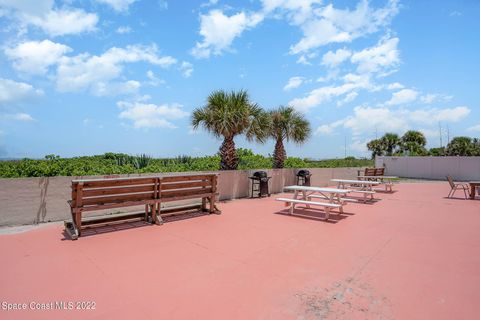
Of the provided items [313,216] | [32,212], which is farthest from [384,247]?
[32,212]

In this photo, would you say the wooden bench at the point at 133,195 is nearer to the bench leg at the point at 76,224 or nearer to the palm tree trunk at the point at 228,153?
the bench leg at the point at 76,224

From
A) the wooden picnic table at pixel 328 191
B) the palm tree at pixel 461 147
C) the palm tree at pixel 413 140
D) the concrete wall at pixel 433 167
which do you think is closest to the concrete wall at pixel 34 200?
the wooden picnic table at pixel 328 191

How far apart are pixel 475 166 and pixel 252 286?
2259 centimetres

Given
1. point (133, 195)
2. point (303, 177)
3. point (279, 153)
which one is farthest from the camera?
point (279, 153)

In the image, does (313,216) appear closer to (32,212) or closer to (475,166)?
(32,212)

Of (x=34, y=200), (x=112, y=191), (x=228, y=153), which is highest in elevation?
(x=228, y=153)

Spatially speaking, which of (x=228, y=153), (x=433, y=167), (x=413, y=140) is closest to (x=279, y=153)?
(x=228, y=153)

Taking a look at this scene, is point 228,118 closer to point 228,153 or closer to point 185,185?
point 228,153

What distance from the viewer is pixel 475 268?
3994 mm

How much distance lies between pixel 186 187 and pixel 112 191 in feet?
5.58

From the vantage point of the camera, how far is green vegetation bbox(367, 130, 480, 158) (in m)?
38.6

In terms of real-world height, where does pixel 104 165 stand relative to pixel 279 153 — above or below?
below

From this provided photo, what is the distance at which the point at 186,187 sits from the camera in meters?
6.84

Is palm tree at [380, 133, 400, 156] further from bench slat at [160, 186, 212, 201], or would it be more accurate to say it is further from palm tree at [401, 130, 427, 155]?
bench slat at [160, 186, 212, 201]
